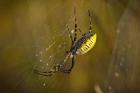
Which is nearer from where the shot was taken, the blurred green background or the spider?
the spider

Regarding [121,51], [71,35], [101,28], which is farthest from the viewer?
[121,51]

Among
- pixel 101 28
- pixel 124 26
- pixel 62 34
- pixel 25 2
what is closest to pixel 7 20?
pixel 25 2

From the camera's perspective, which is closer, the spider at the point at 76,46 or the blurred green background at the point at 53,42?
the spider at the point at 76,46

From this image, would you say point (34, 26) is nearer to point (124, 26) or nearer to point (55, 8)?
point (55, 8)

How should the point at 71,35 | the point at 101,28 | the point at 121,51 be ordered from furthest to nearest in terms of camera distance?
the point at 121,51
the point at 101,28
the point at 71,35

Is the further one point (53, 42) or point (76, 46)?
point (53, 42)

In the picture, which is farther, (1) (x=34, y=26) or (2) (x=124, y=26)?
(2) (x=124, y=26)

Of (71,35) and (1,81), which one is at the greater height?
(71,35)

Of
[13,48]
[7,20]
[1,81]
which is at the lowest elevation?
[1,81]
